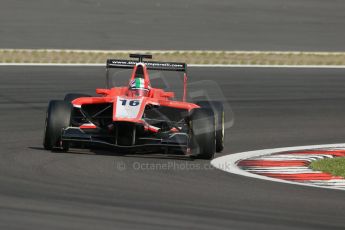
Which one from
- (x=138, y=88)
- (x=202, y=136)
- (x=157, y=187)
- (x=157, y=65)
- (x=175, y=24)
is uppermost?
(x=175, y=24)

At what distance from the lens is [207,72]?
24203 mm

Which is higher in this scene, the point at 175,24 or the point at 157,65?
the point at 175,24

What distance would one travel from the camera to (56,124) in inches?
530

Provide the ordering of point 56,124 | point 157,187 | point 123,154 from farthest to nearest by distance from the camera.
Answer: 1. point 123,154
2. point 56,124
3. point 157,187

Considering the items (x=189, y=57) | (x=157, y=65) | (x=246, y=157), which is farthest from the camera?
(x=189, y=57)

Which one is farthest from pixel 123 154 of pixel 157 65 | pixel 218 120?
pixel 157 65

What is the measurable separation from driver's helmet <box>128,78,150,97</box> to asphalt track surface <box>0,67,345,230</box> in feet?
3.63

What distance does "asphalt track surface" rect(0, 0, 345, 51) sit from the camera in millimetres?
29336

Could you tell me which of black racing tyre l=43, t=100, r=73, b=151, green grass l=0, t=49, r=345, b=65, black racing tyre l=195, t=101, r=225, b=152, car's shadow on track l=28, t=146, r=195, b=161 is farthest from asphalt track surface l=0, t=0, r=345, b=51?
black racing tyre l=43, t=100, r=73, b=151

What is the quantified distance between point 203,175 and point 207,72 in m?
12.0

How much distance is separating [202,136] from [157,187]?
214 centimetres

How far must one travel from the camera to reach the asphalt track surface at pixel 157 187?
376 inches

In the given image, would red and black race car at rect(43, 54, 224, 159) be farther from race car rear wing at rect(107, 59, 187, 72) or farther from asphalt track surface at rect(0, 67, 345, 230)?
asphalt track surface at rect(0, 67, 345, 230)

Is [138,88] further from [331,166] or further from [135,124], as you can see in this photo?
[331,166]
